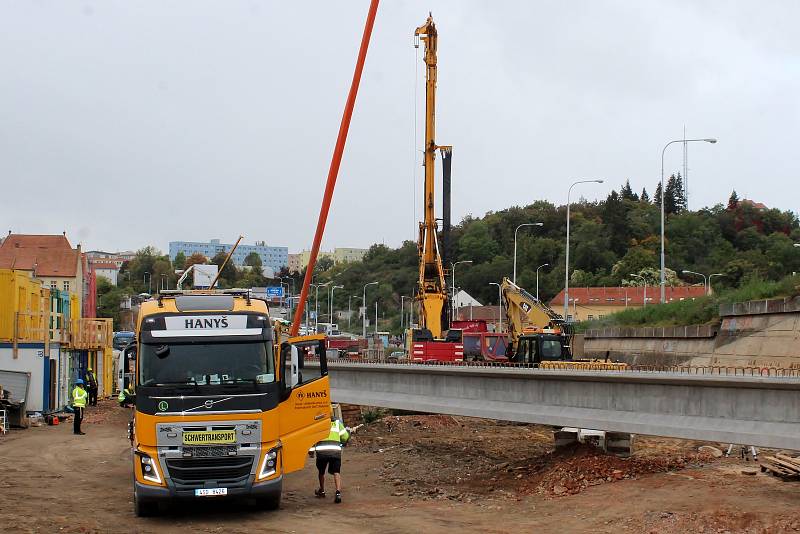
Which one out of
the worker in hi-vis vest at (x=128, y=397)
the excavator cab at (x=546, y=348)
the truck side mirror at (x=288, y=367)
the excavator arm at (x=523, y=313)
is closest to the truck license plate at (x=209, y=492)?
the truck side mirror at (x=288, y=367)

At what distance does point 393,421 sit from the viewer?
29.3m

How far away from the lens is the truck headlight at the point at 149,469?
13836 millimetres

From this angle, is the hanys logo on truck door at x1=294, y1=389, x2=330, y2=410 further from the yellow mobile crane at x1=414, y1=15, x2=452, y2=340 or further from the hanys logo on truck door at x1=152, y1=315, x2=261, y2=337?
the yellow mobile crane at x1=414, y1=15, x2=452, y2=340

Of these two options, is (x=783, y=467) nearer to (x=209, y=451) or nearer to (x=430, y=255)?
(x=209, y=451)

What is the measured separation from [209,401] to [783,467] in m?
9.52

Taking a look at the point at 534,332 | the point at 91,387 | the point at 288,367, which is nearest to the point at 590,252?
the point at 534,332

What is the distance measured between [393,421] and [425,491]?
1166 centimetres

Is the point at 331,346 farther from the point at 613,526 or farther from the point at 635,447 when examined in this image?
the point at 613,526

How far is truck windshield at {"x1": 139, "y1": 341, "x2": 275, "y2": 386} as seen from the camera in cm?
1413

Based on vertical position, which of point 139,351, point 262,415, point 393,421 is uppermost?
point 139,351

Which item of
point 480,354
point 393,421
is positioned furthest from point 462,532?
point 480,354

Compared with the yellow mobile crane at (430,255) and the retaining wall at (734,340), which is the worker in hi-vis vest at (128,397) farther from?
the yellow mobile crane at (430,255)

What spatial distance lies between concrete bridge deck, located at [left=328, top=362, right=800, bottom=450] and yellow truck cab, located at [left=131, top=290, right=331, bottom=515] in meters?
6.55

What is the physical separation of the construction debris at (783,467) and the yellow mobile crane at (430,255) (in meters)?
22.3
